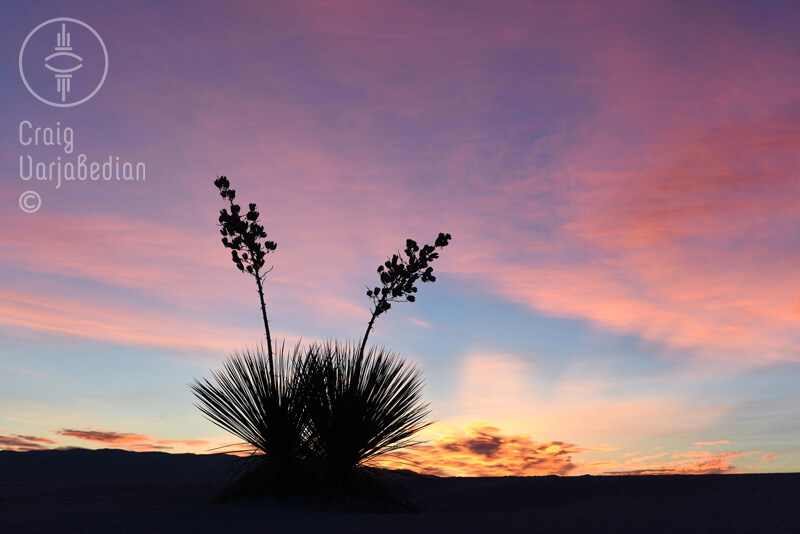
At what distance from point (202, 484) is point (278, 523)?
4.11 metres

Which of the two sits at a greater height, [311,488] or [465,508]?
[311,488]

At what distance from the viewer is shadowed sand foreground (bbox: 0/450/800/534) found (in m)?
7.30

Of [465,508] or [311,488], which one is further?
[465,508]

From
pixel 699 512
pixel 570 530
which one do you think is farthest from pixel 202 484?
pixel 699 512

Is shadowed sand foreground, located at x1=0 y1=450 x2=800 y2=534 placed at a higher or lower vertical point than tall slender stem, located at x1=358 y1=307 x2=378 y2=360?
lower

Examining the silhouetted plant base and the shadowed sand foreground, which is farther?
the silhouetted plant base

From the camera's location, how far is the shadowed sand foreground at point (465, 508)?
7297 millimetres

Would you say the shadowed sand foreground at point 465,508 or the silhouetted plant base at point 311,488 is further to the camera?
the silhouetted plant base at point 311,488

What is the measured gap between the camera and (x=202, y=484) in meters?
11.3

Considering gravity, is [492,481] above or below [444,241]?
below

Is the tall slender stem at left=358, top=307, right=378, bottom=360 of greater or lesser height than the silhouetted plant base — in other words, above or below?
above

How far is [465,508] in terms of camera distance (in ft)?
32.6

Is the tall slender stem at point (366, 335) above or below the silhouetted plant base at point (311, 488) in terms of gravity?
above

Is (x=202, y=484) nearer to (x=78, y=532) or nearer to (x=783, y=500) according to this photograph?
(x=78, y=532)
